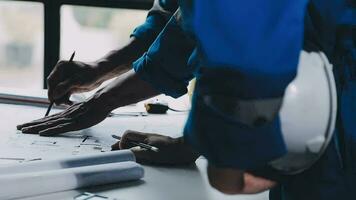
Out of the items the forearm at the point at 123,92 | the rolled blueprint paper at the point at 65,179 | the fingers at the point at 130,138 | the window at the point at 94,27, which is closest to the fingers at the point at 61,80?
the forearm at the point at 123,92

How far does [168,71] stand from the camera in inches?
43.0

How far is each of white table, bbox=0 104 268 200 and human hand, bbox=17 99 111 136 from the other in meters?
0.02

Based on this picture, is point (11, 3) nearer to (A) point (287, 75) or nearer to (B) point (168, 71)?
(B) point (168, 71)

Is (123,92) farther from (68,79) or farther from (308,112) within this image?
(308,112)

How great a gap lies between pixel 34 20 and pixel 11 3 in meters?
0.12

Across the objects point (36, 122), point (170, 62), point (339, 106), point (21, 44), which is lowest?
point (21, 44)

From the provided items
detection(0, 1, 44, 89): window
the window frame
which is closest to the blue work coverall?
the window frame

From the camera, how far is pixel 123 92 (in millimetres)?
1229

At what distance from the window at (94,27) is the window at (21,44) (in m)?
0.09

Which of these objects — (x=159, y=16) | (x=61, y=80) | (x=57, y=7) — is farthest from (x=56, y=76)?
(x=57, y=7)

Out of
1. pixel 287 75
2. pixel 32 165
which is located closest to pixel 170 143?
pixel 32 165

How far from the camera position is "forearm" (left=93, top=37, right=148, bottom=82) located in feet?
4.45

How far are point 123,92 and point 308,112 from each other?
30.3 inches

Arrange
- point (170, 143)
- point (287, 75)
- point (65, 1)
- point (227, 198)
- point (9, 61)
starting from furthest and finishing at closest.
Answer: point (9, 61), point (65, 1), point (170, 143), point (227, 198), point (287, 75)
